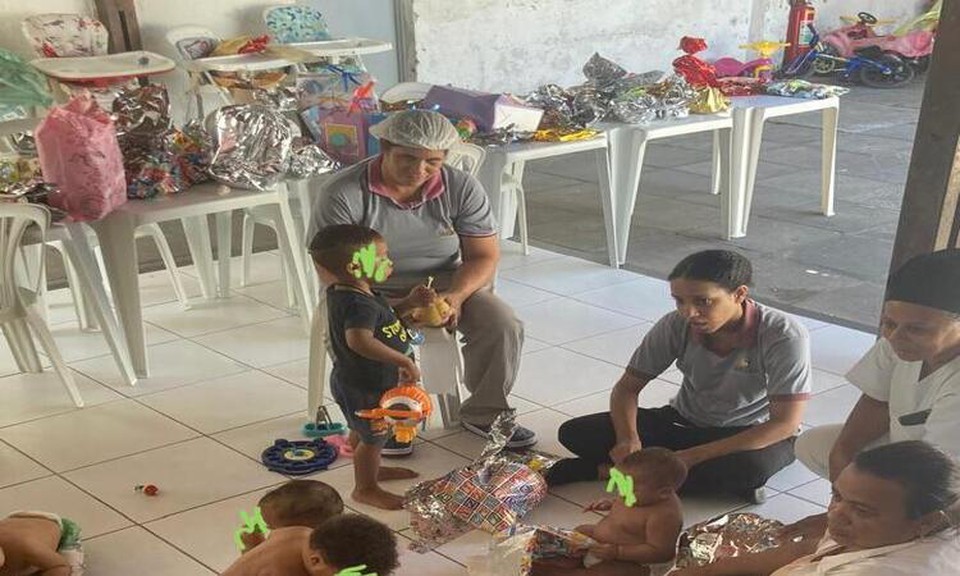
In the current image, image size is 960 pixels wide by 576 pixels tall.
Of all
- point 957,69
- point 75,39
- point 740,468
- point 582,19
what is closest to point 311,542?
point 740,468

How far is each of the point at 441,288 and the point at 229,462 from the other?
2.50 feet

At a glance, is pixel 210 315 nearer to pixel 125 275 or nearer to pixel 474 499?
pixel 125 275

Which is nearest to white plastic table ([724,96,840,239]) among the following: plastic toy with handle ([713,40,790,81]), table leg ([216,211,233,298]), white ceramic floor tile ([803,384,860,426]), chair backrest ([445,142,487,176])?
plastic toy with handle ([713,40,790,81])

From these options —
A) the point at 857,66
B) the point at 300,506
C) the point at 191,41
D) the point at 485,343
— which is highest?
the point at 191,41

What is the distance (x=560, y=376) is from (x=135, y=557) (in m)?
1.56

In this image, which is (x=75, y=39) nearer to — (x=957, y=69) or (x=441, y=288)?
(x=441, y=288)

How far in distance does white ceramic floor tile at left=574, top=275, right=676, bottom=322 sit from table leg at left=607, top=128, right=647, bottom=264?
0.99ft

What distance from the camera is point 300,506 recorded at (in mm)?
2088

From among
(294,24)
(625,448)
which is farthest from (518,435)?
(294,24)

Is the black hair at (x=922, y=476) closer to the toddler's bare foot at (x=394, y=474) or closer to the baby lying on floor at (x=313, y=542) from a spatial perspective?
the baby lying on floor at (x=313, y=542)

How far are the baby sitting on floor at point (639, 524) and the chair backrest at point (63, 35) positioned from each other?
4.28 m

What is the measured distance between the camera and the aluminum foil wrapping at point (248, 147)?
3.69 metres

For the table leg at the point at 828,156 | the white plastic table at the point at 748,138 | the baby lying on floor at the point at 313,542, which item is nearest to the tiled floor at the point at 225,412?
the baby lying on floor at the point at 313,542

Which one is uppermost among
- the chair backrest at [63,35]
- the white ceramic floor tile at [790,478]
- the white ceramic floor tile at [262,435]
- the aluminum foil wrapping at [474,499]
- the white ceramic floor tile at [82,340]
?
the chair backrest at [63,35]
